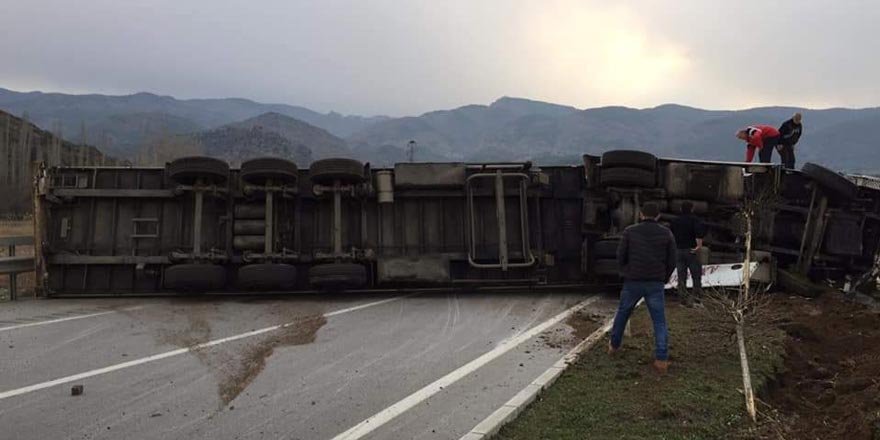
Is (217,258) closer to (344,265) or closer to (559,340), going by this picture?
(344,265)

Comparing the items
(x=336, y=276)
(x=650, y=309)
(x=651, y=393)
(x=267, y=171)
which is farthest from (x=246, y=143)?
(x=651, y=393)

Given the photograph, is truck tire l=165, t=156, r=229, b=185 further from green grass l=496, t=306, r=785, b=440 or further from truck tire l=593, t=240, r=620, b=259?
green grass l=496, t=306, r=785, b=440

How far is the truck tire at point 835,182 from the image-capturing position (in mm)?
10008

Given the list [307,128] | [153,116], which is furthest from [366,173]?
[153,116]

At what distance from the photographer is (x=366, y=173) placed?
10398mm

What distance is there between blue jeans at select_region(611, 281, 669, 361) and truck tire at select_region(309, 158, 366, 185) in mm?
5477

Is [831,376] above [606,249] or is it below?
below

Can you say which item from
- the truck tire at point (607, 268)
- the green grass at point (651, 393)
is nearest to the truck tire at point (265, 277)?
the truck tire at point (607, 268)

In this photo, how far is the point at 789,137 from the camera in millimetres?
11633

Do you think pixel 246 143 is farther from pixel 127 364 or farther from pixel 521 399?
pixel 521 399

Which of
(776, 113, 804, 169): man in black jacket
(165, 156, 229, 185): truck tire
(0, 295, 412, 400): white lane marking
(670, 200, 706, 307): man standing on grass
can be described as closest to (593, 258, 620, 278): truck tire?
(670, 200, 706, 307): man standing on grass

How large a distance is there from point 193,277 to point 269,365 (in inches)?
169

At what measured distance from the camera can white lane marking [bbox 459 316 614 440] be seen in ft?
13.0

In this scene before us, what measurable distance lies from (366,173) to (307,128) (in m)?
147
